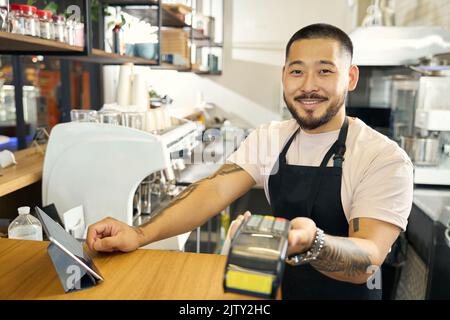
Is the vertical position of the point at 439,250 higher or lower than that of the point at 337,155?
lower

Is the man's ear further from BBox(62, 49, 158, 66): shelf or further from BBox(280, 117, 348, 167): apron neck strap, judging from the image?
BBox(62, 49, 158, 66): shelf

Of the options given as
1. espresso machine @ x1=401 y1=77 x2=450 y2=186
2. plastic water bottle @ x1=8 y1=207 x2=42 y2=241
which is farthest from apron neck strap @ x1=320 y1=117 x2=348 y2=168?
espresso machine @ x1=401 y1=77 x2=450 y2=186

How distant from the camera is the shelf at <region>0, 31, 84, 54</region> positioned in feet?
3.87

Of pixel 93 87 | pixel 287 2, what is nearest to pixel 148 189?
pixel 287 2

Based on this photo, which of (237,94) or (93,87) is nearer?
(93,87)

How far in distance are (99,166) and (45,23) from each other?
52 cm

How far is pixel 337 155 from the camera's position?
1114mm

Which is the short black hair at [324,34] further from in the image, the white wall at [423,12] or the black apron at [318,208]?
the white wall at [423,12]

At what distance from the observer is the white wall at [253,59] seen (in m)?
2.50

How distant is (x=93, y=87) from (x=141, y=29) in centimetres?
106

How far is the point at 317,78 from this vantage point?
1072 millimetres

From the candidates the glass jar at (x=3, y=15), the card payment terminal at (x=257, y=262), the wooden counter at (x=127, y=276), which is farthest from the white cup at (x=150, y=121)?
the card payment terminal at (x=257, y=262)

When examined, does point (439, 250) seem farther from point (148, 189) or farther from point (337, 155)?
point (148, 189)
